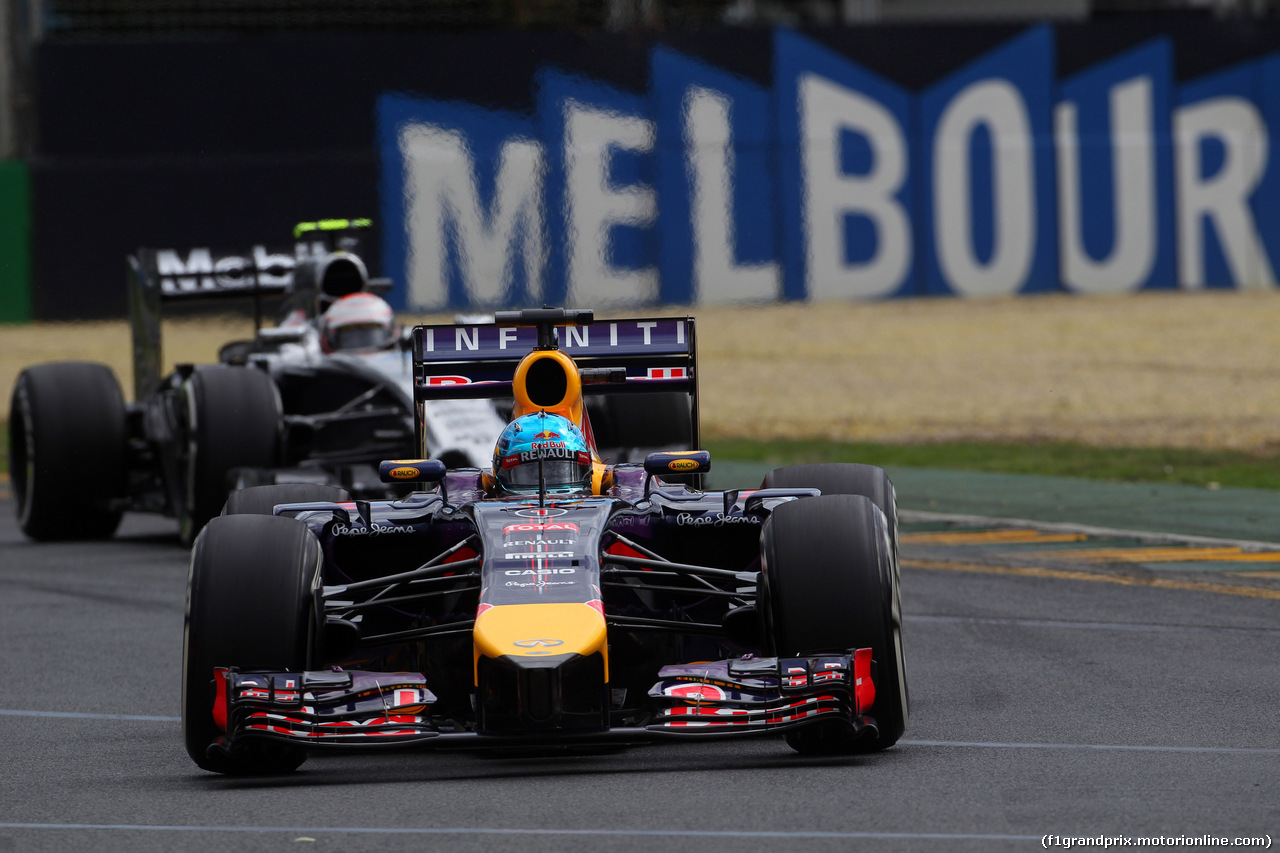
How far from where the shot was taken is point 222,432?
12.3 m

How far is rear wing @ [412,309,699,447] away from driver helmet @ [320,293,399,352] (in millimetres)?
5014

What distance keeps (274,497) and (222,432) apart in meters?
4.54

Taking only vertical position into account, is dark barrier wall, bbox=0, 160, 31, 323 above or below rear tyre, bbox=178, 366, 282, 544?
above

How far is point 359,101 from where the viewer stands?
1048 inches

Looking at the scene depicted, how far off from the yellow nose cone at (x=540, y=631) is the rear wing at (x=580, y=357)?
1951 millimetres

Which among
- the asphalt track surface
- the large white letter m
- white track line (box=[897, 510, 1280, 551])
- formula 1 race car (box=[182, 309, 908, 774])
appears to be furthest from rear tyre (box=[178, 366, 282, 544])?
the large white letter m

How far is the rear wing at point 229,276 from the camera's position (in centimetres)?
1392

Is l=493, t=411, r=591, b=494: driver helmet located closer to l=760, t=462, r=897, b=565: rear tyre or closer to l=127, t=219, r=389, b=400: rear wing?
l=760, t=462, r=897, b=565: rear tyre

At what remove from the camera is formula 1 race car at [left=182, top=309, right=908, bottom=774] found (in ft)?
20.6

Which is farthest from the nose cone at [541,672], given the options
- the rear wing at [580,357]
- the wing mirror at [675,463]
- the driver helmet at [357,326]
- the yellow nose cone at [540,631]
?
the driver helmet at [357,326]

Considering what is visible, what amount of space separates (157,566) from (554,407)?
5.35 m

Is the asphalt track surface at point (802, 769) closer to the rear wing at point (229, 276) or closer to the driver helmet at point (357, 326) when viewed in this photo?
the driver helmet at point (357, 326)

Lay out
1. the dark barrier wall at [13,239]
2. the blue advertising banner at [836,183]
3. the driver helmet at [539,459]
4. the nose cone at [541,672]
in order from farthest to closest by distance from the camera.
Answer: the blue advertising banner at [836,183] → the dark barrier wall at [13,239] → the driver helmet at [539,459] → the nose cone at [541,672]

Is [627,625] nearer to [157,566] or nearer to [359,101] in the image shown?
[157,566]
